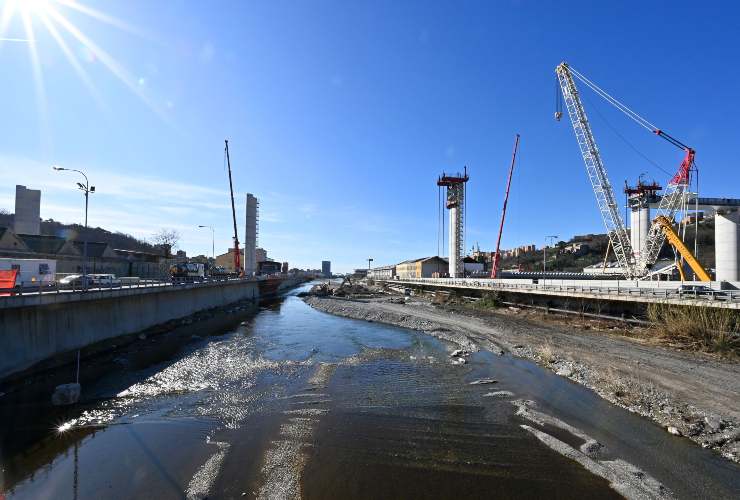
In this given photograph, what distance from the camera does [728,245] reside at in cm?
3959

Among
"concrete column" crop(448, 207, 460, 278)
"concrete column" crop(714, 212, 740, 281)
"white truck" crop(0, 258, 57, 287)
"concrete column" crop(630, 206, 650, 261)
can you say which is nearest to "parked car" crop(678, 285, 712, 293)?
"concrete column" crop(714, 212, 740, 281)

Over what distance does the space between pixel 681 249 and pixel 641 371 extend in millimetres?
42486

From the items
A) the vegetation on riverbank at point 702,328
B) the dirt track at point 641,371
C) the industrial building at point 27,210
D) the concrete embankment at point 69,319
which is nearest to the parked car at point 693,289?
the vegetation on riverbank at point 702,328

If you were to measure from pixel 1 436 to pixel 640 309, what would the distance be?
39.7m

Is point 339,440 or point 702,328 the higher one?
point 702,328

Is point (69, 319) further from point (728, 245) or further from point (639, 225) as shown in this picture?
point (639, 225)

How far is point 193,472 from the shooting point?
10.0 m

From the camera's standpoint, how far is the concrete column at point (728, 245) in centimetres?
3919

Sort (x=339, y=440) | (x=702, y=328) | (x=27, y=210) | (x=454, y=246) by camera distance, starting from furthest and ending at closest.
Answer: (x=454, y=246) < (x=27, y=210) < (x=702, y=328) < (x=339, y=440)

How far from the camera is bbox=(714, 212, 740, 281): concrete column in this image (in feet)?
129

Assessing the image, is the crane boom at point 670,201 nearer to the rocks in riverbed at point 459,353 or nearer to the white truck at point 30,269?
the rocks in riverbed at point 459,353

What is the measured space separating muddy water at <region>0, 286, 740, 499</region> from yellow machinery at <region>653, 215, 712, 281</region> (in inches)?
1628

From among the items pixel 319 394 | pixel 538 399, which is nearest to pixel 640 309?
pixel 538 399

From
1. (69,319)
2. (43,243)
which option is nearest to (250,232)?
(43,243)
